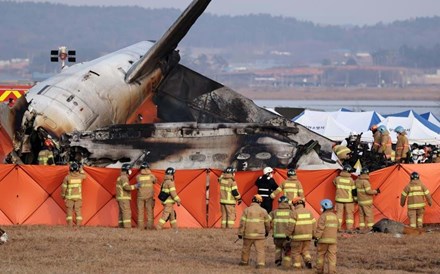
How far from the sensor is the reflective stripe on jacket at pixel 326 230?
77.0 ft

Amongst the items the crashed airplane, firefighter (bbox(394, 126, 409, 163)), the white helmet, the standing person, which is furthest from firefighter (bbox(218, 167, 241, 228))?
firefighter (bbox(394, 126, 409, 163))

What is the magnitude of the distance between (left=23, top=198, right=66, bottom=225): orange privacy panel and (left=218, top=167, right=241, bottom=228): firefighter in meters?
4.60

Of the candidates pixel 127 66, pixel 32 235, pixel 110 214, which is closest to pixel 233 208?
pixel 110 214

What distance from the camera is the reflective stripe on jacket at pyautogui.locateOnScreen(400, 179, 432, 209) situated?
3130cm

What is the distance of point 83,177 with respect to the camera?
3184 cm

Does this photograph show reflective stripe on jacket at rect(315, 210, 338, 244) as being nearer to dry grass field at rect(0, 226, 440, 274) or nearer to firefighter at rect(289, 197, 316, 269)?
firefighter at rect(289, 197, 316, 269)

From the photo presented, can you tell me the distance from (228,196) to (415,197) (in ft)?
17.3

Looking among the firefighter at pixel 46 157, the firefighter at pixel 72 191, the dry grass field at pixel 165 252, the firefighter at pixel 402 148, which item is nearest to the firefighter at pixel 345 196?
the dry grass field at pixel 165 252

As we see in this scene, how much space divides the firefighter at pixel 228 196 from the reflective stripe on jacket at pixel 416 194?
15.4ft

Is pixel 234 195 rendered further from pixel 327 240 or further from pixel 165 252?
pixel 327 240

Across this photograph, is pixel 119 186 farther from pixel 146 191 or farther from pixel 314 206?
pixel 314 206

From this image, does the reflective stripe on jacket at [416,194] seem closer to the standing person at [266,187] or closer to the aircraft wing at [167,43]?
the standing person at [266,187]

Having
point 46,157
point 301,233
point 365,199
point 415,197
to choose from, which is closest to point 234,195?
point 365,199

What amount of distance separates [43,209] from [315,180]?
311 inches
